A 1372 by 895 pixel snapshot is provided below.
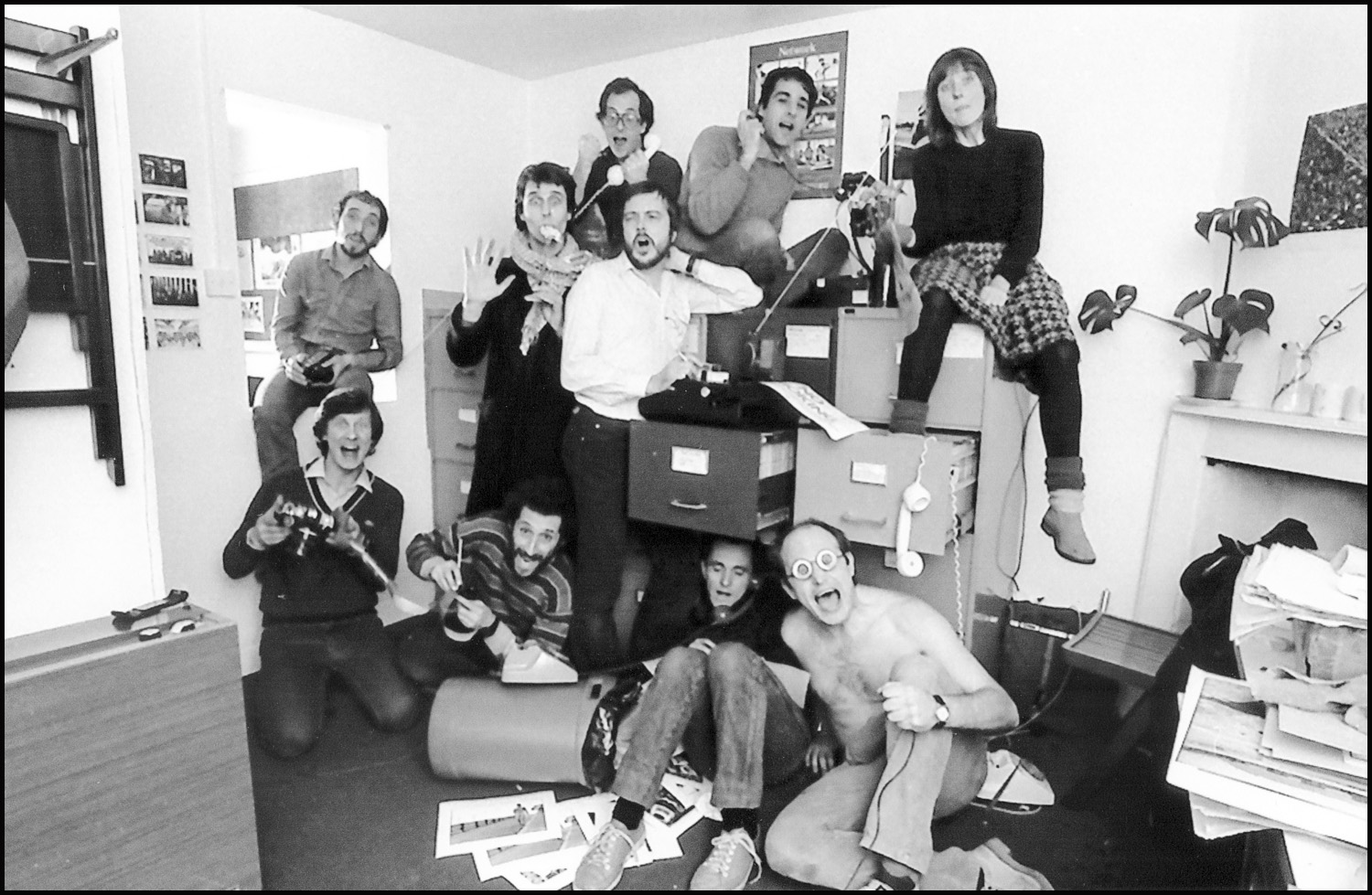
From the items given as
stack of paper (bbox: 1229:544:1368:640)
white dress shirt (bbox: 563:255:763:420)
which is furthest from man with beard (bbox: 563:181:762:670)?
stack of paper (bbox: 1229:544:1368:640)

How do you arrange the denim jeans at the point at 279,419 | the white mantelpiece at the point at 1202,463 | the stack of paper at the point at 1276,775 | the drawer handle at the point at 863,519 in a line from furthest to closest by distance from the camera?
the denim jeans at the point at 279,419 < the drawer handle at the point at 863,519 < the white mantelpiece at the point at 1202,463 < the stack of paper at the point at 1276,775

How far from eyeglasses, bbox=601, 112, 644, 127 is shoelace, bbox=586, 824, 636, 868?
174cm

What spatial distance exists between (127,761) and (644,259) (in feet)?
4.59

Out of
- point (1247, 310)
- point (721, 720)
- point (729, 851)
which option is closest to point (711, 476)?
point (721, 720)

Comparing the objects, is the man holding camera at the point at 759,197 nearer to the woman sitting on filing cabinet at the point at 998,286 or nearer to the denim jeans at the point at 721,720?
the woman sitting on filing cabinet at the point at 998,286

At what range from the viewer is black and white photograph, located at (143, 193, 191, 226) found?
1.84 metres

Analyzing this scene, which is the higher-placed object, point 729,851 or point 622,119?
point 622,119

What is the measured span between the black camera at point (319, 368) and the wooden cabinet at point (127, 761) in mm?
1019

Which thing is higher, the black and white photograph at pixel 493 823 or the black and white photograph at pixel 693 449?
the black and white photograph at pixel 693 449

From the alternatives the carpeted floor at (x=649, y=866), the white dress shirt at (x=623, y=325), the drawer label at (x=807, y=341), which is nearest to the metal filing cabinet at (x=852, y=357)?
the drawer label at (x=807, y=341)

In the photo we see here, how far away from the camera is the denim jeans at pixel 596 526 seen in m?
1.92

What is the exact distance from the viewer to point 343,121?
2.19 m

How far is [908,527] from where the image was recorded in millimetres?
1681

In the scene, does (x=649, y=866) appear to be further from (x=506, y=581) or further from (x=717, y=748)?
(x=506, y=581)
